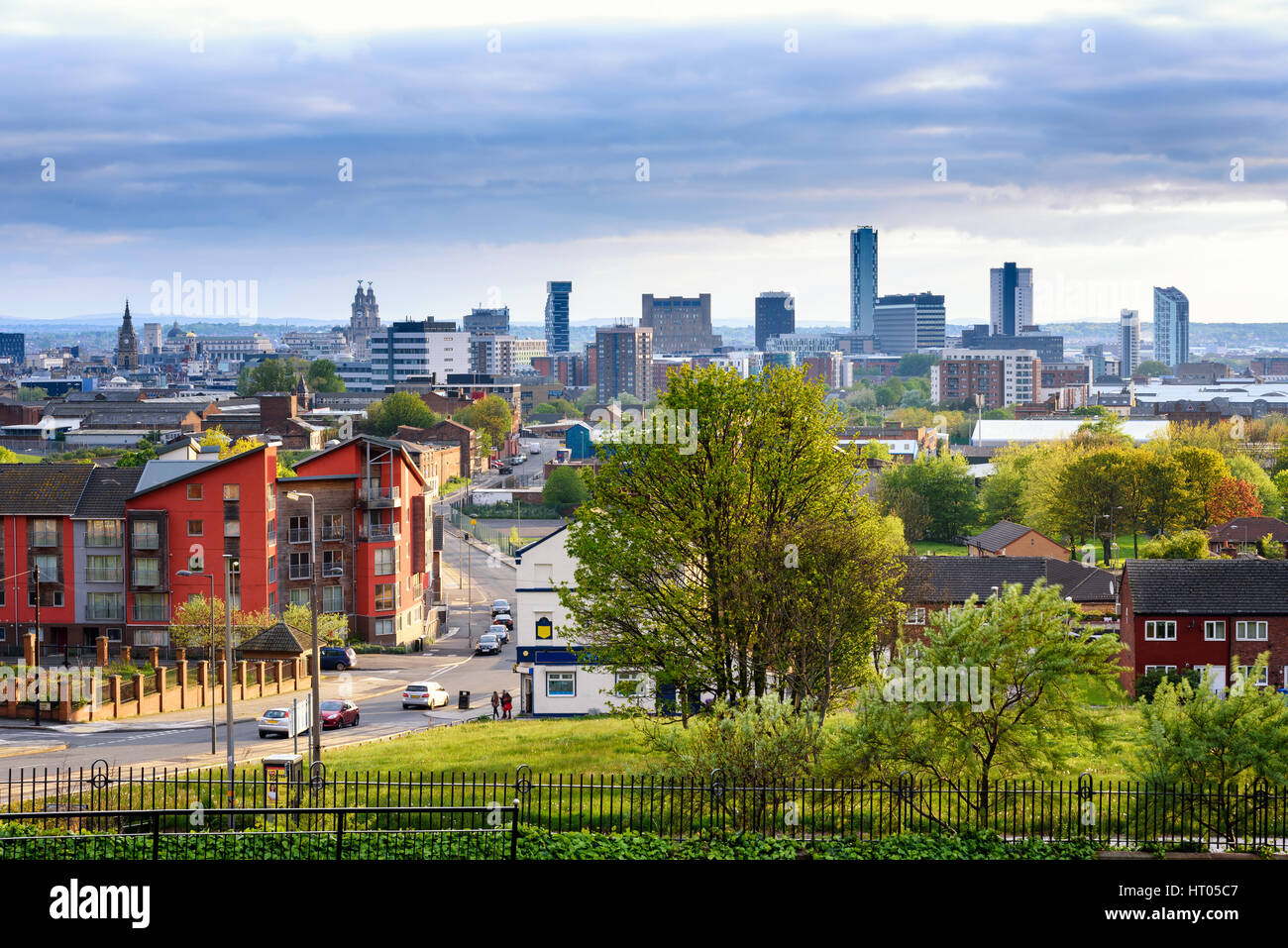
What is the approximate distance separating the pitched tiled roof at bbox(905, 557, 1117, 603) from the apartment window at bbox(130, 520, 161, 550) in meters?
38.1

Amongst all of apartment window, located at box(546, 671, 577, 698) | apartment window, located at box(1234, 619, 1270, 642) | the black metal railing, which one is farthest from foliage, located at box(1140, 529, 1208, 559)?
the black metal railing

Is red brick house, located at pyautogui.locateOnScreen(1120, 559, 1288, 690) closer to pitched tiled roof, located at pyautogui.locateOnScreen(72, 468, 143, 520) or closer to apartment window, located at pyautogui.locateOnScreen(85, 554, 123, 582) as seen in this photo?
apartment window, located at pyautogui.locateOnScreen(85, 554, 123, 582)

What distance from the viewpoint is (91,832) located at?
74.1 feet

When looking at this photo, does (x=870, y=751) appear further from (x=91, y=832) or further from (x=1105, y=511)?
(x=1105, y=511)

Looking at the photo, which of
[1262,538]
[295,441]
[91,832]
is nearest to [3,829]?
[91,832]

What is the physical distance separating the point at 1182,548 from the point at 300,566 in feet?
178

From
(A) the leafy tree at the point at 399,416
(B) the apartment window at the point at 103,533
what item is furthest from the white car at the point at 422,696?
(A) the leafy tree at the point at 399,416

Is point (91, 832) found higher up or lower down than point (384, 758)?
higher up

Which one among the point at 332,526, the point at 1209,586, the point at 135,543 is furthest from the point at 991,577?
the point at 135,543

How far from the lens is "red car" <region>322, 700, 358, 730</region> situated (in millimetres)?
49344

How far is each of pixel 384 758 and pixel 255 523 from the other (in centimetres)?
3514

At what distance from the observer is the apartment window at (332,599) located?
72625mm

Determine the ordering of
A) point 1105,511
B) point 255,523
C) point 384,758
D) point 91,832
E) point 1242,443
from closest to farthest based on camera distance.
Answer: point 91,832 → point 384,758 → point 255,523 → point 1105,511 → point 1242,443

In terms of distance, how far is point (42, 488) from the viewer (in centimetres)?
6894
